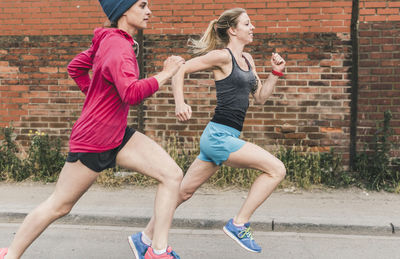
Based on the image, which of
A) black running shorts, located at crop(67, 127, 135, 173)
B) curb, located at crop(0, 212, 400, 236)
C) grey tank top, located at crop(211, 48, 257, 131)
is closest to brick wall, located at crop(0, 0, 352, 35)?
curb, located at crop(0, 212, 400, 236)

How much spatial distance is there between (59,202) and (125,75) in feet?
3.35

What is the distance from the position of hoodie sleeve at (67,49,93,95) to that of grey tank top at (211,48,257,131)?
3.50 feet

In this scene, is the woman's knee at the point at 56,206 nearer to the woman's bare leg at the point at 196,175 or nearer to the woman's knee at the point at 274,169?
the woman's bare leg at the point at 196,175

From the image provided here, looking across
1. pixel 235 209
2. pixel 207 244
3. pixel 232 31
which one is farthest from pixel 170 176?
pixel 235 209

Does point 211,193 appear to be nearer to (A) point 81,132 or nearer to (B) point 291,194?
(B) point 291,194

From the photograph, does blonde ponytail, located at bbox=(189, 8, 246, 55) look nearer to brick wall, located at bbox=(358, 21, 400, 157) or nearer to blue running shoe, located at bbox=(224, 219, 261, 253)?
blue running shoe, located at bbox=(224, 219, 261, 253)

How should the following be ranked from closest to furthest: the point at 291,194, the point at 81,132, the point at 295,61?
the point at 81,132 < the point at 291,194 < the point at 295,61

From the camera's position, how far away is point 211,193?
604cm

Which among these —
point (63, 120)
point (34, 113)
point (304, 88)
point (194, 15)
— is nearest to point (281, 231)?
point (304, 88)

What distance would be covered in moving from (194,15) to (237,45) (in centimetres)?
320

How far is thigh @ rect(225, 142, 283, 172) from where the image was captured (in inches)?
132

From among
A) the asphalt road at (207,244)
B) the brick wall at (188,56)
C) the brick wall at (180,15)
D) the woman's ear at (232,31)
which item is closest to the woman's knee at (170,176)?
the asphalt road at (207,244)

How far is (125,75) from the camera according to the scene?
2629mm

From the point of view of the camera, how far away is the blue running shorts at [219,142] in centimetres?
346
